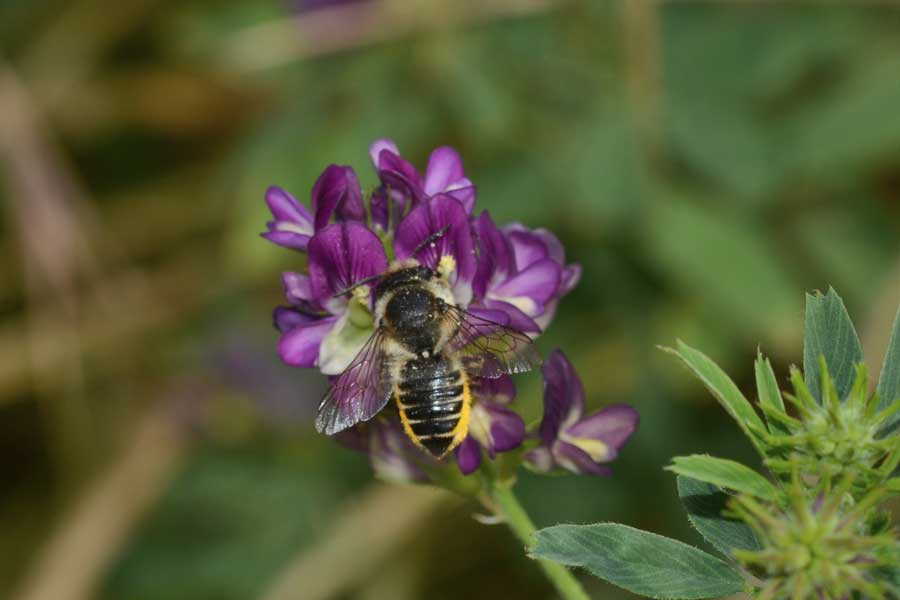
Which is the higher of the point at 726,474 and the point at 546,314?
the point at 546,314

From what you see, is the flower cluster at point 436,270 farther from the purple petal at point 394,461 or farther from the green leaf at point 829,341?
the green leaf at point 829,341

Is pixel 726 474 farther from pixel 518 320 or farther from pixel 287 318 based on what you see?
pixel 287 318

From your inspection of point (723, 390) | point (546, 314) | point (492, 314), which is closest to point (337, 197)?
point (492, 314)

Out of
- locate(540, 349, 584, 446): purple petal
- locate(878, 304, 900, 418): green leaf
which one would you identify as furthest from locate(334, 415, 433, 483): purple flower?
locate(878, 304, 900, 418): green leaf

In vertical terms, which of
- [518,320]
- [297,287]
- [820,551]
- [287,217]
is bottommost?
[820,551]

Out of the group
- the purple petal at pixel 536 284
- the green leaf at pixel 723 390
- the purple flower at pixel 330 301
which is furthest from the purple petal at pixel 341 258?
the green leaf at pixel 723 390

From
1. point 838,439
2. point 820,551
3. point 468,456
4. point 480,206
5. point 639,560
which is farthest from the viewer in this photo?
point 480,206
